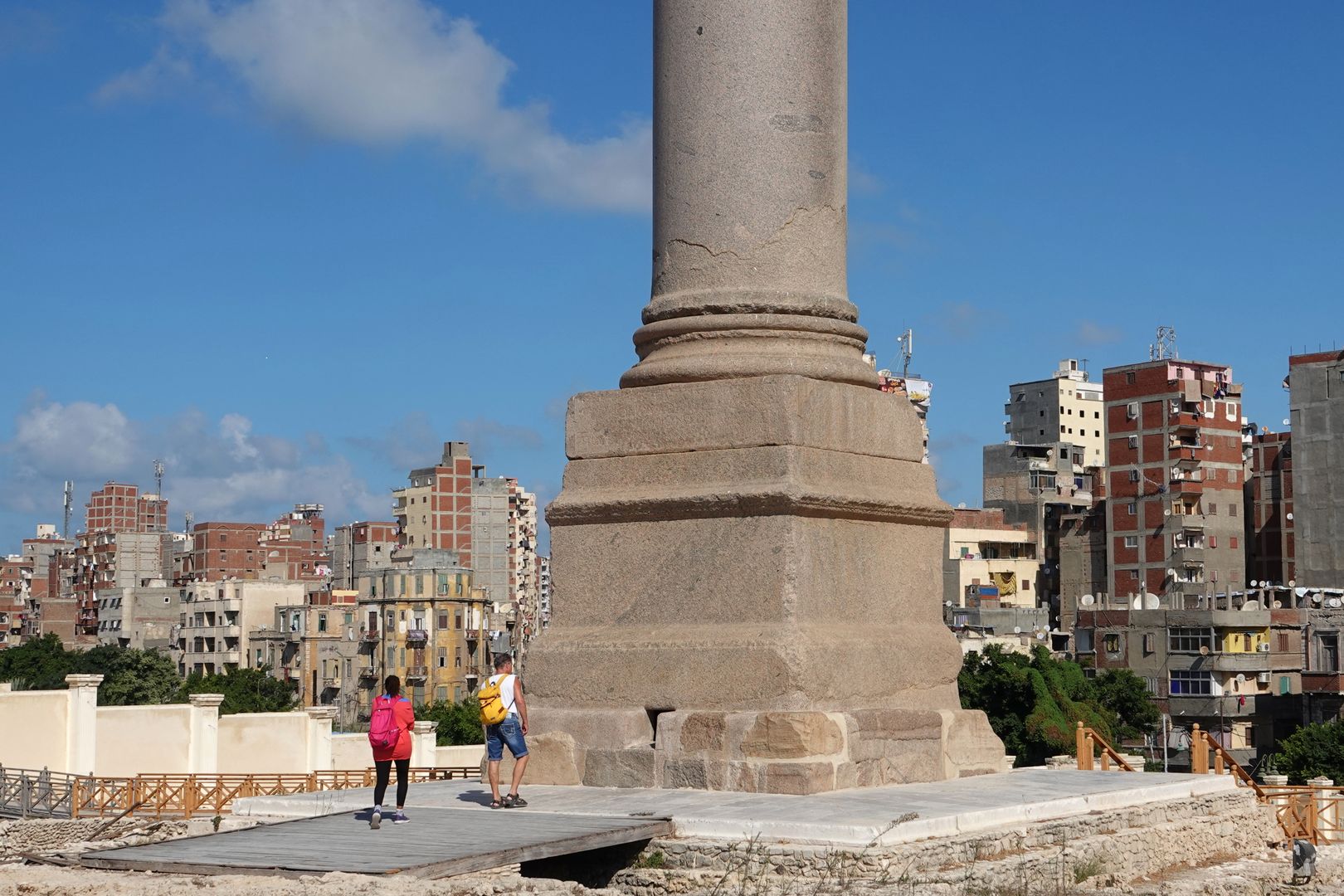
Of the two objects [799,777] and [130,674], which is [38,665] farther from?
[799,777]

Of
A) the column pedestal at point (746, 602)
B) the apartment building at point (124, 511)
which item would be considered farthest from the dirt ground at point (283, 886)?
the apartment building at point (124, 511)

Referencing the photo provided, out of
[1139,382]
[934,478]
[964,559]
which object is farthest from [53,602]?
[934,478]

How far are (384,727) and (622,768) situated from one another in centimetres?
160

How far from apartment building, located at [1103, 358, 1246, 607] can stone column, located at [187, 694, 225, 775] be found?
212 ft

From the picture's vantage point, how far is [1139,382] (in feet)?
288

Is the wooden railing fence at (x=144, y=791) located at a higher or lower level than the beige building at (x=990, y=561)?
lower

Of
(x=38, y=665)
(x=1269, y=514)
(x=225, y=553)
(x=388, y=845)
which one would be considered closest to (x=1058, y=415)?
(x=1269, y=514)

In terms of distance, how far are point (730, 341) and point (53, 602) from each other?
134825 mm

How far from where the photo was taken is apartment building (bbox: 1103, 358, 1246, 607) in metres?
85.9

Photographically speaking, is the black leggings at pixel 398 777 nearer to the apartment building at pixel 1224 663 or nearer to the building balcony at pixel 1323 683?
the building balcony at pixel 1323 683

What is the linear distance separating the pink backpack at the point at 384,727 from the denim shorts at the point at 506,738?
2.04ft

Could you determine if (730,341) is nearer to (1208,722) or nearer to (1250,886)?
(1250,886)

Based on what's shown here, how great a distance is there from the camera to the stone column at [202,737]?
1012 inches

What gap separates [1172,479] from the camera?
86.4 metres
